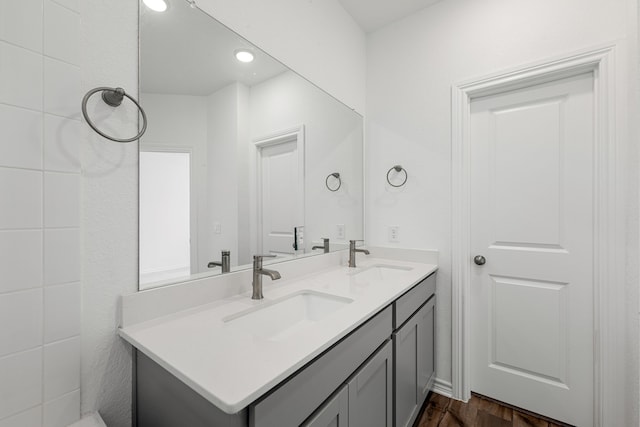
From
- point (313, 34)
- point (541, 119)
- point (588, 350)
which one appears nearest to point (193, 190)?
point (313, 34)

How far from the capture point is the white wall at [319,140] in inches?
56.4

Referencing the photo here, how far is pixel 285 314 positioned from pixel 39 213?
855mm

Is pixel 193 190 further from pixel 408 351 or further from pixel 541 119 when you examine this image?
pixel 541 119

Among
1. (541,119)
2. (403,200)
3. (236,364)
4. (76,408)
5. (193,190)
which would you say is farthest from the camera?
(403,200)

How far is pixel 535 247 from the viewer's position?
5.38ft

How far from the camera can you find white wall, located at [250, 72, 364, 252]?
56.4 inches

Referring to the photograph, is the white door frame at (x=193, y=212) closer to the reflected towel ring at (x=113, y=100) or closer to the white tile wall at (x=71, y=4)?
the reflected towel ring at (x=113, y=100)

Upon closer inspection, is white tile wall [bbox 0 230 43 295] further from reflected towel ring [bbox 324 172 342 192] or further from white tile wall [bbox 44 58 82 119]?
reflected towel ring [bbox 324 172 342 192]

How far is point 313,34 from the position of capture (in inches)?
66.2

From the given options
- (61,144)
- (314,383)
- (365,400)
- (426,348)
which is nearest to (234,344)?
(314,383)

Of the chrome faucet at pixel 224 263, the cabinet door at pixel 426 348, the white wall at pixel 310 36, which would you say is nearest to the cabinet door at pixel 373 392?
the cabinet door at pixel 426 348

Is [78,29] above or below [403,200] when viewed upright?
above

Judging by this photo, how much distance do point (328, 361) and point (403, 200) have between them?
146 centimetres

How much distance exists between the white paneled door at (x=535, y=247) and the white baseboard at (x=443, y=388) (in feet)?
0.49
